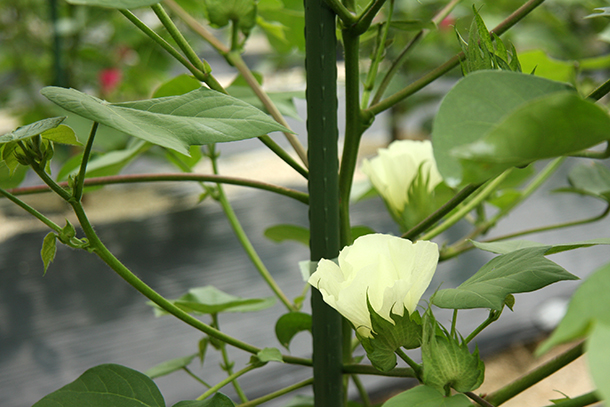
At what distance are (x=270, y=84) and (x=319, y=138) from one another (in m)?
2.52

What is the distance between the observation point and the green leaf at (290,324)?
0.85 ft

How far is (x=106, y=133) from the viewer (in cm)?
100

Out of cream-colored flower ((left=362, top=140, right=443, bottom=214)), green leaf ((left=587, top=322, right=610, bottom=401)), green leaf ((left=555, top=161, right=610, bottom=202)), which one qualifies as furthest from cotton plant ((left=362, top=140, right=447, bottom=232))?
green leaf ((left=587, top=322, right=610, bottom=401))

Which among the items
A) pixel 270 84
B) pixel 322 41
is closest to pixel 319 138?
pixel 322 41

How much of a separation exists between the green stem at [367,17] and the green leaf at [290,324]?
0.44 ft

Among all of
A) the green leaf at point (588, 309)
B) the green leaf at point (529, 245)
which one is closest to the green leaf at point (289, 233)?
the green leaf at point (529, 245)

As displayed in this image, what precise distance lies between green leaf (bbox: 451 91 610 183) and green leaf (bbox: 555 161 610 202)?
0.26m

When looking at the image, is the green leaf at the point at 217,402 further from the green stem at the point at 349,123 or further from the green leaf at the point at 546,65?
the green leaf at the point at 546,65

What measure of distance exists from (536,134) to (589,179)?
11.4 inches

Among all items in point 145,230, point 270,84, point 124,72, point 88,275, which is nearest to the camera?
point 88,275

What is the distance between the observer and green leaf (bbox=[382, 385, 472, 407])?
15cm

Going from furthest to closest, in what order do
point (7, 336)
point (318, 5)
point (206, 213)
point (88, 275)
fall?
point (206, 213), point (88, 275), point (7, 336), point (318, 5)

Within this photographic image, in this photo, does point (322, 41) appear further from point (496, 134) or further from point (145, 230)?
point (145, 230)

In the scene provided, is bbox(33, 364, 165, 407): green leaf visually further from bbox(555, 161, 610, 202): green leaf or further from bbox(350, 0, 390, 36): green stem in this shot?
bbox(555, 161, 610, 202): green leaf
